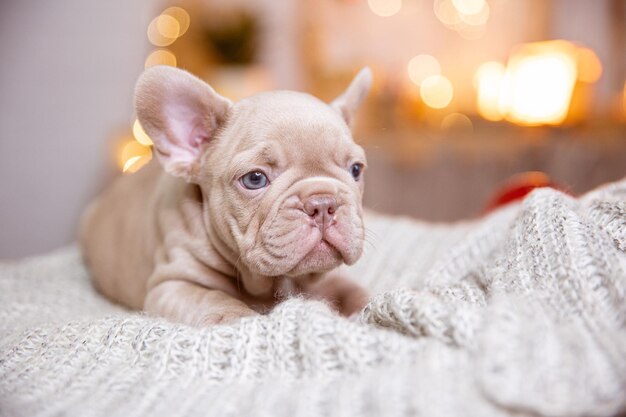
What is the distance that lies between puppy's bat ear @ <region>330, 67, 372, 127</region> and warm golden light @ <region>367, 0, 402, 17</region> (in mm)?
3721

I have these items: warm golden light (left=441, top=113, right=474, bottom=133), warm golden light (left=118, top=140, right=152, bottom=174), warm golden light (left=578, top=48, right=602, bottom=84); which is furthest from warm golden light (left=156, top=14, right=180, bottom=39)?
warm golden light (left=578, top=48, right=602, bottom=84)

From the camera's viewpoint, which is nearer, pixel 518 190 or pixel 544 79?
pixel 518 190

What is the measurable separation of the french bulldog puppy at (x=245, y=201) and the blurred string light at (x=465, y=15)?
384 cm

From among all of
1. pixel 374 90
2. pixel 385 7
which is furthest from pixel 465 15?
pixel 374 90

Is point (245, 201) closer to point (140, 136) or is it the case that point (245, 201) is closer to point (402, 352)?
point (402, 352)

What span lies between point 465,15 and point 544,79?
1.24 metres

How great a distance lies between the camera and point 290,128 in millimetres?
1465

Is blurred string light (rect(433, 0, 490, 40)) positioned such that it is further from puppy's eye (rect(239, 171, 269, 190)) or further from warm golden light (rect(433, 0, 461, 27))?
puppy's eye (rect(239, 171, 269, 190))

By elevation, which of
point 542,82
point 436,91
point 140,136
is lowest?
point 140,136

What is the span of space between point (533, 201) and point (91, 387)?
3.32 ft

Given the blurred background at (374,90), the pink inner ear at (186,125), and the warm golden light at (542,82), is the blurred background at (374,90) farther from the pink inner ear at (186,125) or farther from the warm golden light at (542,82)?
the pink inner ear at (186,125)

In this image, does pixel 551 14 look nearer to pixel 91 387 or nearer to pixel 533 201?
pixel 533 201

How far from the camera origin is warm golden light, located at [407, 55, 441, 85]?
5.29 metres

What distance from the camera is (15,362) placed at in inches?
45.8
